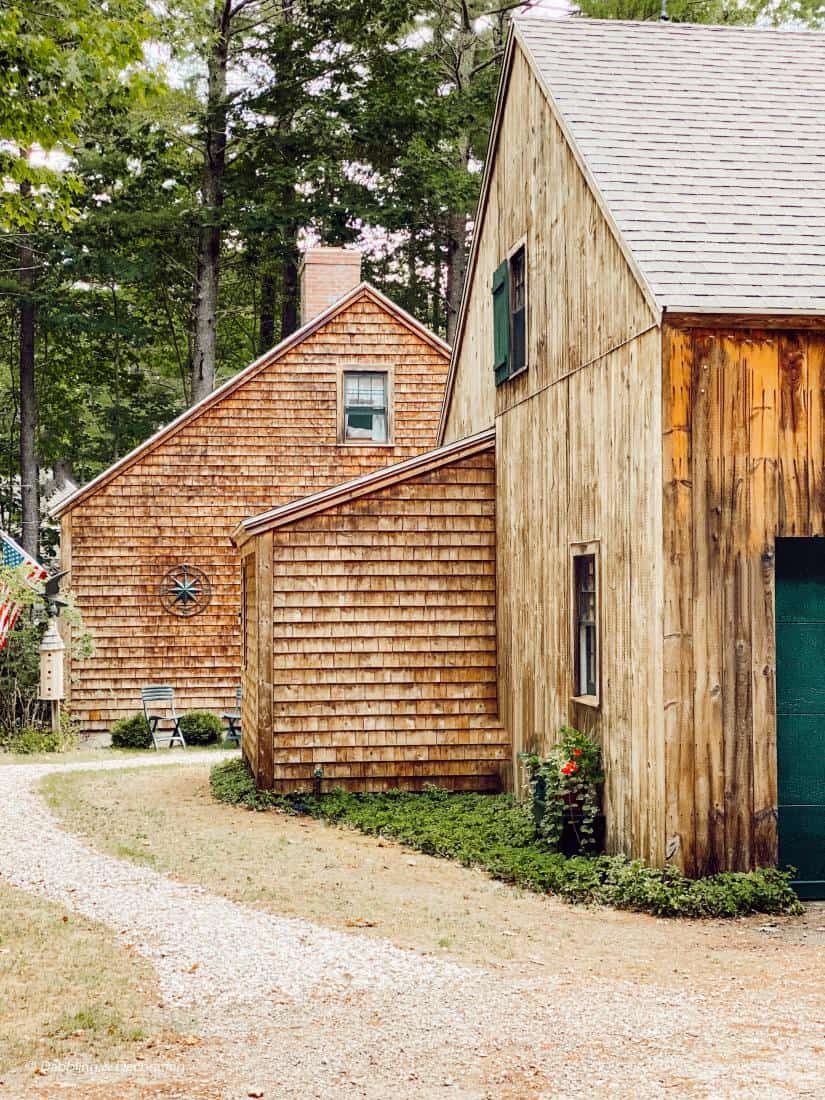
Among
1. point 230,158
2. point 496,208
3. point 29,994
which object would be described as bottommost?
point 29,994

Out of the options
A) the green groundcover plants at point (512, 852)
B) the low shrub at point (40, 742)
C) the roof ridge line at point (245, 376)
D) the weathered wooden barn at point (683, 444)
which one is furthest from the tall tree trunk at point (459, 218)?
the weathered wooden barn at point (683, 444)

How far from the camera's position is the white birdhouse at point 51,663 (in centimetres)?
1989

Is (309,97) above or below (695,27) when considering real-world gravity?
above

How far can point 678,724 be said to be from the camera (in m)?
9.20

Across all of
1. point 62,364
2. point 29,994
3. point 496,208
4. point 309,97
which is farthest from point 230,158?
point 29,994

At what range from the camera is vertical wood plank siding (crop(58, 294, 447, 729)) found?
20.9 m

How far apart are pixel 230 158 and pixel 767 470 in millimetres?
25441

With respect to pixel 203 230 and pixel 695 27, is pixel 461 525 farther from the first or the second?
pixel 203 230

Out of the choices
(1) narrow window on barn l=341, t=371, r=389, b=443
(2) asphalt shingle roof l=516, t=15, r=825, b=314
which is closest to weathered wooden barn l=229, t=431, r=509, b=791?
(2) asphalt shingle roof l=516, t=15, r=825, b=314

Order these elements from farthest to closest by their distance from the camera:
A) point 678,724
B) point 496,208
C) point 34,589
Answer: point 34,589 < point 496,208 < point 678,724

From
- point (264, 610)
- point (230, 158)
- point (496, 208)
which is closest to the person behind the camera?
point (264, 610)

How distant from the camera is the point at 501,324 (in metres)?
14.0

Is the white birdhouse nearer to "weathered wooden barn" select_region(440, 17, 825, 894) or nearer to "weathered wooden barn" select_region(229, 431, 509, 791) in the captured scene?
"weathered wooden barn" select_region(229, 431, 509, 791)

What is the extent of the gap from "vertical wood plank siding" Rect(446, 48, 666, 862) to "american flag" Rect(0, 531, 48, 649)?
6880mm
